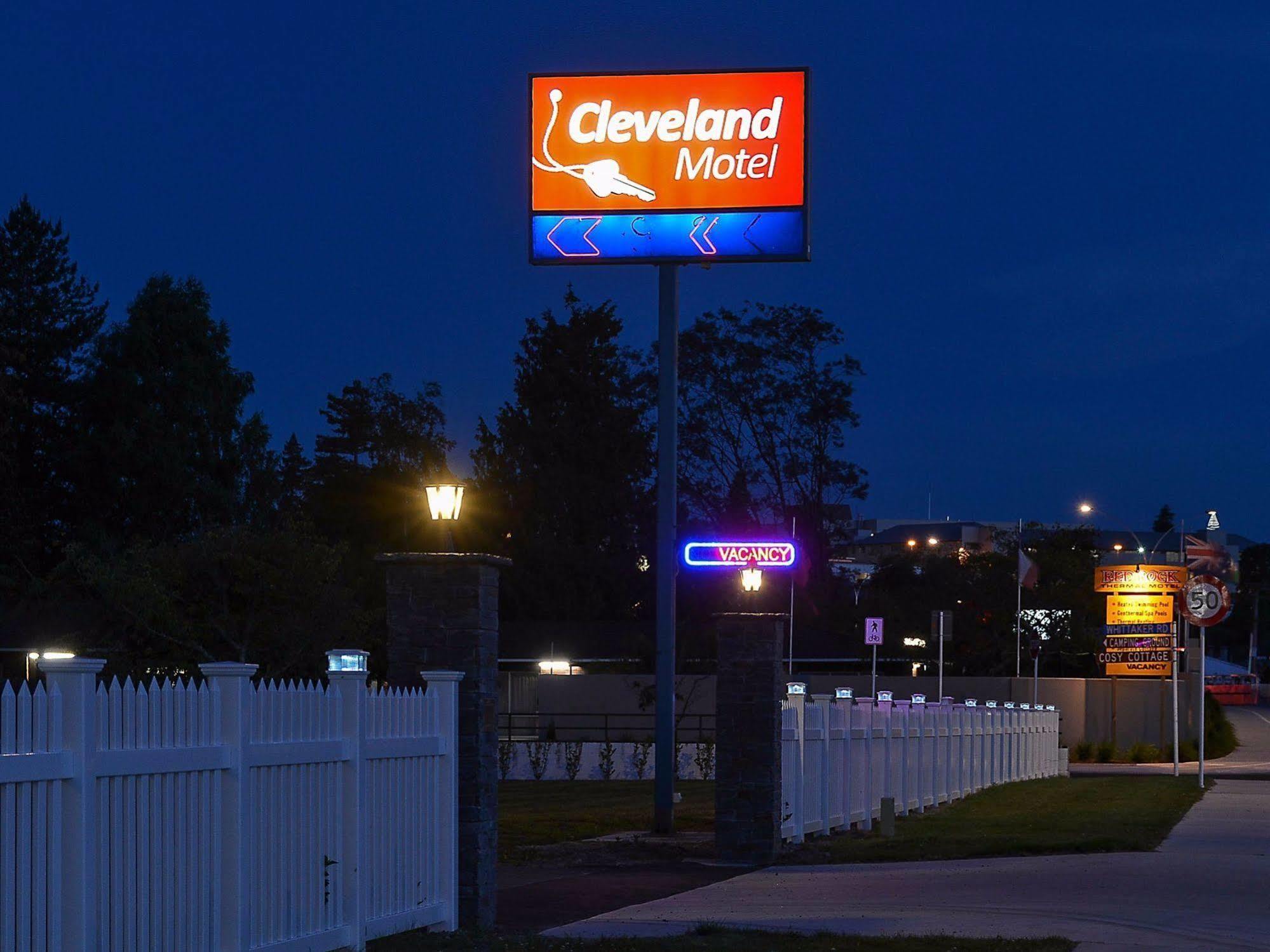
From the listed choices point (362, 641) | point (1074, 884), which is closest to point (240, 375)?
point (362, 641)

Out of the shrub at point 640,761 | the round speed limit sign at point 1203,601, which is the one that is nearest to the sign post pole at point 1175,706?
the round speed limit sign at point 1203,601

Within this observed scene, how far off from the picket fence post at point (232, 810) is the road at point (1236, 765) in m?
30.1

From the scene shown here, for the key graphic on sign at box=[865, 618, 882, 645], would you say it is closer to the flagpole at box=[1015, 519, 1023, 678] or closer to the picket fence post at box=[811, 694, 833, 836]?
the flagpole at box=[1015, 519, 1023, 678]

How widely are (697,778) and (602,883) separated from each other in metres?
19.5

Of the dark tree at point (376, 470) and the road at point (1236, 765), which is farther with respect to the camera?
the dark tree at point (376, 470)

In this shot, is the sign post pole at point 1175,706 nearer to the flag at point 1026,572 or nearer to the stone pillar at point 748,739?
the flag at point 1026,572

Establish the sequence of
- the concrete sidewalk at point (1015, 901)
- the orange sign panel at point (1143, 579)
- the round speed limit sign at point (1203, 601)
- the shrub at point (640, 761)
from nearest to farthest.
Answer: the concrete sidewalk at point (1015, 901) → the round speed limit sign at point (1203, 601) → the shrub at point (640, 761) → the orange sign panel at point (1143, 579)

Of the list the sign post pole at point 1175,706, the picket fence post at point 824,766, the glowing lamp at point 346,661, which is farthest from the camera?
the sign post pole at point 1175,706

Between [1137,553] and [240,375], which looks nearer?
[1137,553]

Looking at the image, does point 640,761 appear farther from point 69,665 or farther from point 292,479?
point 292,479

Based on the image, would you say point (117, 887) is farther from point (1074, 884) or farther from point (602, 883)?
point (1074, 884)

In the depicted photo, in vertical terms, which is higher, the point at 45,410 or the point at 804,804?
the point at 45,410

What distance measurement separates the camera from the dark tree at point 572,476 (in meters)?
→ 73.6

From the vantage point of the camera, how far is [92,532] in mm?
54344
